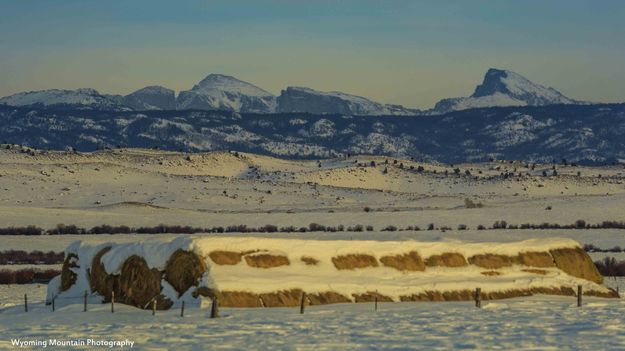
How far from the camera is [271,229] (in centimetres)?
7044

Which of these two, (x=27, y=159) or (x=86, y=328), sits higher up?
(x=27, y=159)

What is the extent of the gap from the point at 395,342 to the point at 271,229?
4440 cm

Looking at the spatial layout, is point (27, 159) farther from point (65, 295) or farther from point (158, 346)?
point (158, 346)

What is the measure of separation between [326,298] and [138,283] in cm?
512

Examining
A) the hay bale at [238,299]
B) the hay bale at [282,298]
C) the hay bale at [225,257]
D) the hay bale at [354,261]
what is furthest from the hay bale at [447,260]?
the hay bale at [238,299]

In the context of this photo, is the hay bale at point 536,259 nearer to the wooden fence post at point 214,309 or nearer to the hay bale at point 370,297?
the hay bale at point 370,297

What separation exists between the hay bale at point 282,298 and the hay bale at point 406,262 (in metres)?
4.06

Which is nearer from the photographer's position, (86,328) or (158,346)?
(158,346)

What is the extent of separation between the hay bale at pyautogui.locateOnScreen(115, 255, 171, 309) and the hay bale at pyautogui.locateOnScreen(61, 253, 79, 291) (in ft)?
8.97

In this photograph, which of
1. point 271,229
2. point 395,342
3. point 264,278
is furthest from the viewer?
point 271,229

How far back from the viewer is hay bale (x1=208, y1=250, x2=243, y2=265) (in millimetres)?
34000

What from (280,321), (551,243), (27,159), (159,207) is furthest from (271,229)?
(27,159)

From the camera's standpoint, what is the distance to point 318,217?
3140 inches

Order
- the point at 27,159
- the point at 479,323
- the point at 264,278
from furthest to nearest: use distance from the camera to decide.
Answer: the point at 27,159 < the point at 264,278 < the point at 479,323
